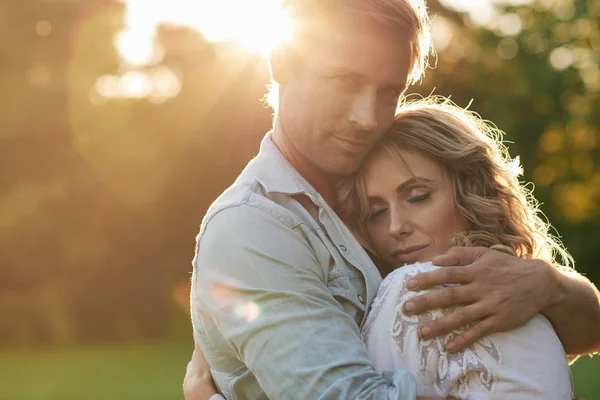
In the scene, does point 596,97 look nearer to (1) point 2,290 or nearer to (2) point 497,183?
(1) point 2,290

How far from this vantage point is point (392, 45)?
3242 millimetres

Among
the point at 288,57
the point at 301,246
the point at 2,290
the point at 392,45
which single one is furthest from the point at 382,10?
the point at 2,290

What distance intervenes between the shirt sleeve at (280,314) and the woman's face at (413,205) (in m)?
0.80

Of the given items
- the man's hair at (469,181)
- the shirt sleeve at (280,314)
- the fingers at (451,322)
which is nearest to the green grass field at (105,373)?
the man's hair at (469,181)

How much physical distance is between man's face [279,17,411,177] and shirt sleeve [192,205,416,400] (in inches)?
24.0

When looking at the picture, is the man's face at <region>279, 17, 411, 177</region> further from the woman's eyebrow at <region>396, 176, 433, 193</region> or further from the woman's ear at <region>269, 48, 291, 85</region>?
the woman's eyebrow at <region>396, 176, 433, 193</region>

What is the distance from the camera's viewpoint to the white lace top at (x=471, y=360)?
2.67 metres

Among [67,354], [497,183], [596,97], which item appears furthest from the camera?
[596,97]

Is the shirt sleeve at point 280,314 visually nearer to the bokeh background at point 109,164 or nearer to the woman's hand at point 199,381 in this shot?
the woman's hand at point 199,381

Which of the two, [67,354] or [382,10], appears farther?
[67,354]

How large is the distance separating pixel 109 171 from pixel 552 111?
56.1 ft

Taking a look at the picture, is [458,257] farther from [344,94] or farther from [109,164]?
[109,164]

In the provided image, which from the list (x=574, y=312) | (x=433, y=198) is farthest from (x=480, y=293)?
(x=433, y=198)

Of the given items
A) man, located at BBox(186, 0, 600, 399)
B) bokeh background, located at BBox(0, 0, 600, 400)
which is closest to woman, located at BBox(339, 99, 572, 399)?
man, located at BBox(186, 0, 600, 399)
